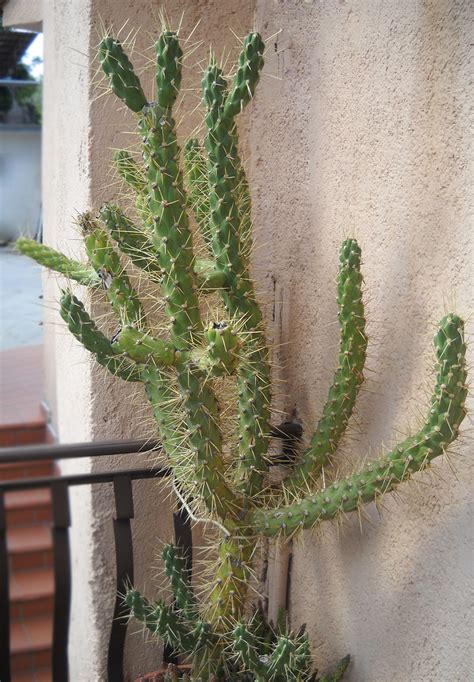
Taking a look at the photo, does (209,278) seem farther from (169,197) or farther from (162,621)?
(162,621)

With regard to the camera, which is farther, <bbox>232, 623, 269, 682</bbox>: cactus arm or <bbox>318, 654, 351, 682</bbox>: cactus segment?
<bbox>318, 654, 351, 682</bbox>: cactus segment

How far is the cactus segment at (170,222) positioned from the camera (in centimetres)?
147

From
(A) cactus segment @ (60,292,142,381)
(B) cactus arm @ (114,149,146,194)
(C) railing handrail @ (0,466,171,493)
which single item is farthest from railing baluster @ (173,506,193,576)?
(B) cactus arm @ (114,149,146,194)

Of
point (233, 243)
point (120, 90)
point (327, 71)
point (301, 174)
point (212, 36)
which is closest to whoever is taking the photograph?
point (120, 90)

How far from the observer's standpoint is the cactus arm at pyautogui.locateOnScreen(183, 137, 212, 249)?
1815mm

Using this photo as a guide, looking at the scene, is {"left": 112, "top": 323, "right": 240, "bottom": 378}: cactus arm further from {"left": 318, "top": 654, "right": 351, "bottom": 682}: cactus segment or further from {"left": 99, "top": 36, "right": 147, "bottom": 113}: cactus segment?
{"left": 318, "top": 654, "right": 351, "bottom": 682}: cactus segment

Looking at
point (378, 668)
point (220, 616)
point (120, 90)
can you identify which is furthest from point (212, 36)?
point (378, 668)

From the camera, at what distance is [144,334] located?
60.2 inches

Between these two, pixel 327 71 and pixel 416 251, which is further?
pixel 327 71

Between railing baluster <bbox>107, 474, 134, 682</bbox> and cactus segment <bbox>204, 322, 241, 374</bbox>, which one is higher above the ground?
cactus segment <bbox>204, 322, 241, 374</bbox>

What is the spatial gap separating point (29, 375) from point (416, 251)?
5.69m

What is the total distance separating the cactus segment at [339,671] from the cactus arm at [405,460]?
479 millimetres

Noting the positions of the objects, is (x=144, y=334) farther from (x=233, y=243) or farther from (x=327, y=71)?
(x=327, y=71)

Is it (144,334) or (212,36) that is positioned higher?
(212,36)
